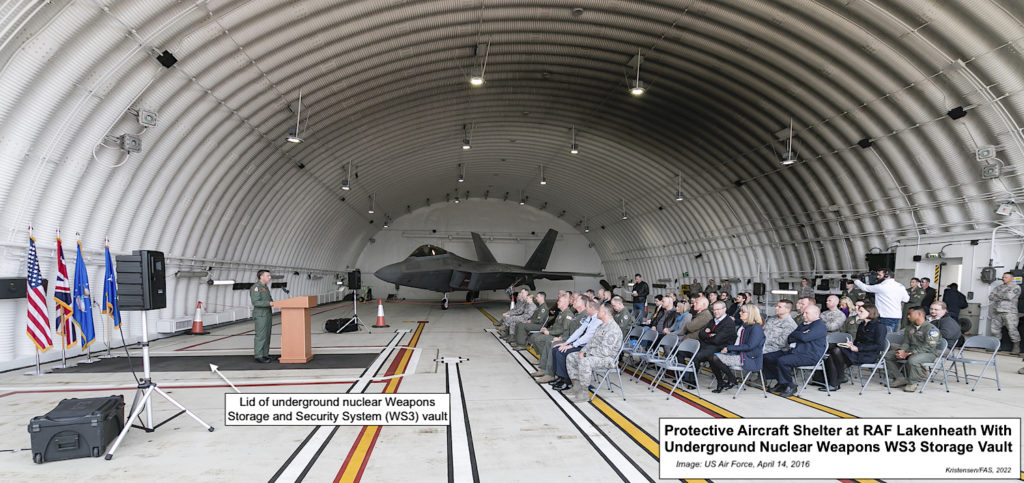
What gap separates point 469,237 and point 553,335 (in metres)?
25.1

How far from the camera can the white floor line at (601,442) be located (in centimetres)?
414

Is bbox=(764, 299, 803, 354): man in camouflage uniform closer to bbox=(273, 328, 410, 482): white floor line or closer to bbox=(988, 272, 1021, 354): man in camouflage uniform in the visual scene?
bbox=(273, 328, 410, 482): white floor line

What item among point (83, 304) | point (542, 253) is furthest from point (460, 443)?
point (542, 253)

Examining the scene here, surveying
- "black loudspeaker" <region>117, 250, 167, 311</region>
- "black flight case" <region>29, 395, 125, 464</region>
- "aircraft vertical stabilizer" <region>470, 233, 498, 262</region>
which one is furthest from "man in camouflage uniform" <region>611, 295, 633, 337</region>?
"aircraft vertical stabilizer" <region>470, 233, 498, 262</region>

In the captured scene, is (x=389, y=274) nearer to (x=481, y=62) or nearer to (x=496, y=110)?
(x=496, y=110)

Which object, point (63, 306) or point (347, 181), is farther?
point (347, 181)

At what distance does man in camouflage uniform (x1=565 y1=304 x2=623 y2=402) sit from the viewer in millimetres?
6617

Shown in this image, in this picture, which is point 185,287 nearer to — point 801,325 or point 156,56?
point 156,56

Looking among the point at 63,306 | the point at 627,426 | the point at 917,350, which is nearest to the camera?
the point at 627,426

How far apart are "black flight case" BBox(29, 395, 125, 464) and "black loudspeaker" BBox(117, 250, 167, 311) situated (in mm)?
932

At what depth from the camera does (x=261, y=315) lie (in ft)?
30.2

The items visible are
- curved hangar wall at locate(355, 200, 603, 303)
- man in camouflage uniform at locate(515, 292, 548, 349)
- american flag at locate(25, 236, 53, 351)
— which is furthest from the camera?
curved hangar wall at locate(355, 200, 603, 303)

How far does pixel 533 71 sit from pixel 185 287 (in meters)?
11.0

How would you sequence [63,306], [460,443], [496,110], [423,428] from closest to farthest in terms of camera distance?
[460,443]
[423,428]
[63,306]
[496,110]
